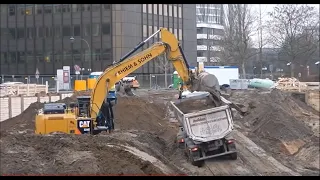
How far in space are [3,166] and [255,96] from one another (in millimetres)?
27320

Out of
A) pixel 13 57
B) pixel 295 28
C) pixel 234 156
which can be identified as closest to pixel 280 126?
pixel 234 156

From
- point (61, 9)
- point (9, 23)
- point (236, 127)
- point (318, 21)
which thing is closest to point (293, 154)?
point (236, 127)

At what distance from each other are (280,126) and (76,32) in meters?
48.5

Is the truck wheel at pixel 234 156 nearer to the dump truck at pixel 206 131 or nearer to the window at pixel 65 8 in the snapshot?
the dump truck at pixel 206 131

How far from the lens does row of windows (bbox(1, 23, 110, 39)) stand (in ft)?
230

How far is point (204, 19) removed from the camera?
114 metres

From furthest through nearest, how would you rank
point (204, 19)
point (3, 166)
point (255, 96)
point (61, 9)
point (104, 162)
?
point (204, 19)
point (61, 9)
point (255, 96)
point (104, 162)
point (3, 166)

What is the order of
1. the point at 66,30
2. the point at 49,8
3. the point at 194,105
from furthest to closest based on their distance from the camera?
the point at 49,8 → the point at 66,30 → the point at 194,105

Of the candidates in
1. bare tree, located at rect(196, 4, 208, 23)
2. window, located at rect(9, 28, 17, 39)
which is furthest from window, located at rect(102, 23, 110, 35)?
bare tree, located at rect(196, 4, 208, 23)

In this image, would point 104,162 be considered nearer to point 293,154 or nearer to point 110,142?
point 110,142

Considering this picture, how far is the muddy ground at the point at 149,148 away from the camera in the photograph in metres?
14.0

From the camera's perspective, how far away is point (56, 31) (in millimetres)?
72375

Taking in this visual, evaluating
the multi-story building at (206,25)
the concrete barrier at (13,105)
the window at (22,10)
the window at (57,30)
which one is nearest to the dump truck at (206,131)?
the concrete barrier at (13,105)

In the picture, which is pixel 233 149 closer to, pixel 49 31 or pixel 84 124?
pixel 84 124
